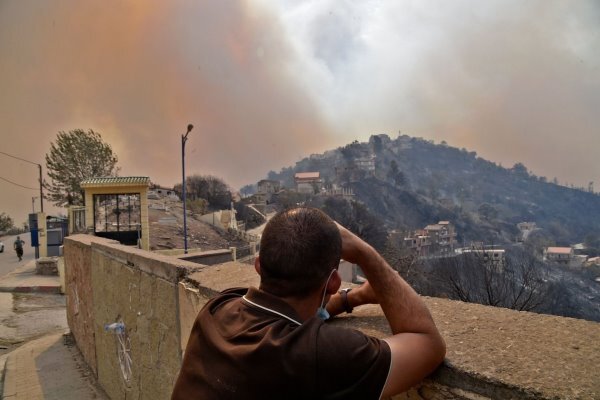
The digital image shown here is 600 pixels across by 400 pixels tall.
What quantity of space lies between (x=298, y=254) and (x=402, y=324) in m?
0.42

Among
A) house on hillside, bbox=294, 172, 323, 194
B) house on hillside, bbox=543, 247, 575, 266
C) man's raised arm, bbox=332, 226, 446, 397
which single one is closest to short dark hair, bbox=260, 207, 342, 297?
man's raised arm, bbox=332, 226, 446, 397

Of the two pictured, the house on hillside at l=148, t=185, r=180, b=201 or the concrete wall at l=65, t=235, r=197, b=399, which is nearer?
the concrete wall at l=65, t=235, r=197, b=399

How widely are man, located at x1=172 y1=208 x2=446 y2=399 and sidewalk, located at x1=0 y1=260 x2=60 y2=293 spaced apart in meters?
16.3

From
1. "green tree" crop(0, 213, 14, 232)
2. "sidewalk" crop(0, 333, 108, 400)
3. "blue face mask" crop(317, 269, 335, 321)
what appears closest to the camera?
"blue face mask" crop(317, 269, 335, 321)

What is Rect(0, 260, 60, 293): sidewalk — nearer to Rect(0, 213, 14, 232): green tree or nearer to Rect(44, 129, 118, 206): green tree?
Rect(44, 129, 118, 206): green tree

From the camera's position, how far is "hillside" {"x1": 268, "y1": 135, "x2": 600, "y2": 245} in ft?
366

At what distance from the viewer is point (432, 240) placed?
2936 inches

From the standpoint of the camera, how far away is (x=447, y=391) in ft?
4.34

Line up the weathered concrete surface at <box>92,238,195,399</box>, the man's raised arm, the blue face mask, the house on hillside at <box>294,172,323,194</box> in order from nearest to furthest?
the man's raised arm
the blue face mask
the weathered concrete surface at <box>92,238,195,399</box>
the house on hillside at <box>294,172,323,194</box>

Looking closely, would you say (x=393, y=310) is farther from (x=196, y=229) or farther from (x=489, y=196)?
(x=489, y=196)

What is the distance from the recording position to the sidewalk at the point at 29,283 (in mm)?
15273

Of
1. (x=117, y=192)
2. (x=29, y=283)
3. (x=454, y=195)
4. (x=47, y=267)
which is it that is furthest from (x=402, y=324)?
(x=454, y=195)

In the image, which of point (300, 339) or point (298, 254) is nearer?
point (300, 339)

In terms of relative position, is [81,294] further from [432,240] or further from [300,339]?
[432,240]
